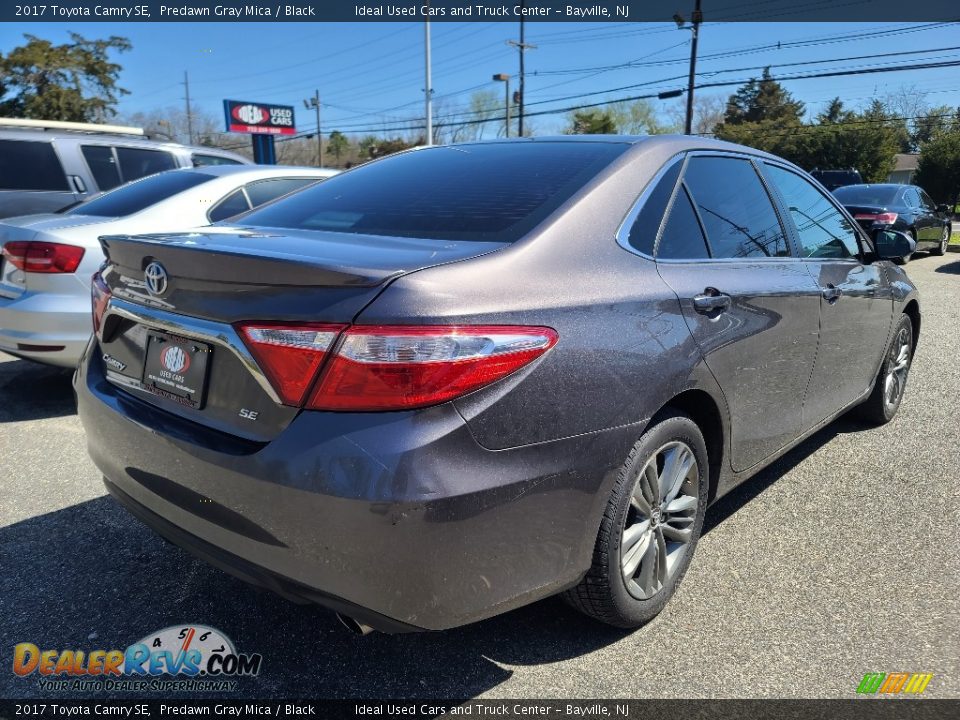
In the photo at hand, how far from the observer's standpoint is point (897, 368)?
4562 millimetres

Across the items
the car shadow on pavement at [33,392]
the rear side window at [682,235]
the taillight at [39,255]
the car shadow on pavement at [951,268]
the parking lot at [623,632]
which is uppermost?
the rear side window at [682,235]

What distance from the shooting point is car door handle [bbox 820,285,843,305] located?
3223mm

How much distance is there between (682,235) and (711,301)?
0.27m

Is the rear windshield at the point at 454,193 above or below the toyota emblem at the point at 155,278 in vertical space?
above

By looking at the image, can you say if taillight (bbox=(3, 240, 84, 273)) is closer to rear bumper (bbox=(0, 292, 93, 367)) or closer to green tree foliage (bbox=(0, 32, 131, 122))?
rear bumper (bbox=(0, 292, 93, 367))

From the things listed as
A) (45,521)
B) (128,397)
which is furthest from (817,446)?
(45,521)

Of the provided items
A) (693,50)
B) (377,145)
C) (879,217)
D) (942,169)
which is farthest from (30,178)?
(377,145)

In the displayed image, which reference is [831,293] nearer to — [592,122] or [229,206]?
[229,206]

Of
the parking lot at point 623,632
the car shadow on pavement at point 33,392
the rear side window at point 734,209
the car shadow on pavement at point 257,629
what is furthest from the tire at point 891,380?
the car shadow on pavement at point 33,392

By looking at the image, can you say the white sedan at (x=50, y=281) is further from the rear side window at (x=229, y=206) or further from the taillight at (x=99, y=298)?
the taillight at (x=99, y=298)

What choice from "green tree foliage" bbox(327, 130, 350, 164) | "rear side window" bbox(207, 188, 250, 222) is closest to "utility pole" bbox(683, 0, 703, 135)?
"rear side window" bbox(207, 188, 250, 222)

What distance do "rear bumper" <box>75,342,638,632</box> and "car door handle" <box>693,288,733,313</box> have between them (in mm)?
608

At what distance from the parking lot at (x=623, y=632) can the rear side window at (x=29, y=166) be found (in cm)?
462

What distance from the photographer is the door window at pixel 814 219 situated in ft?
10.9
